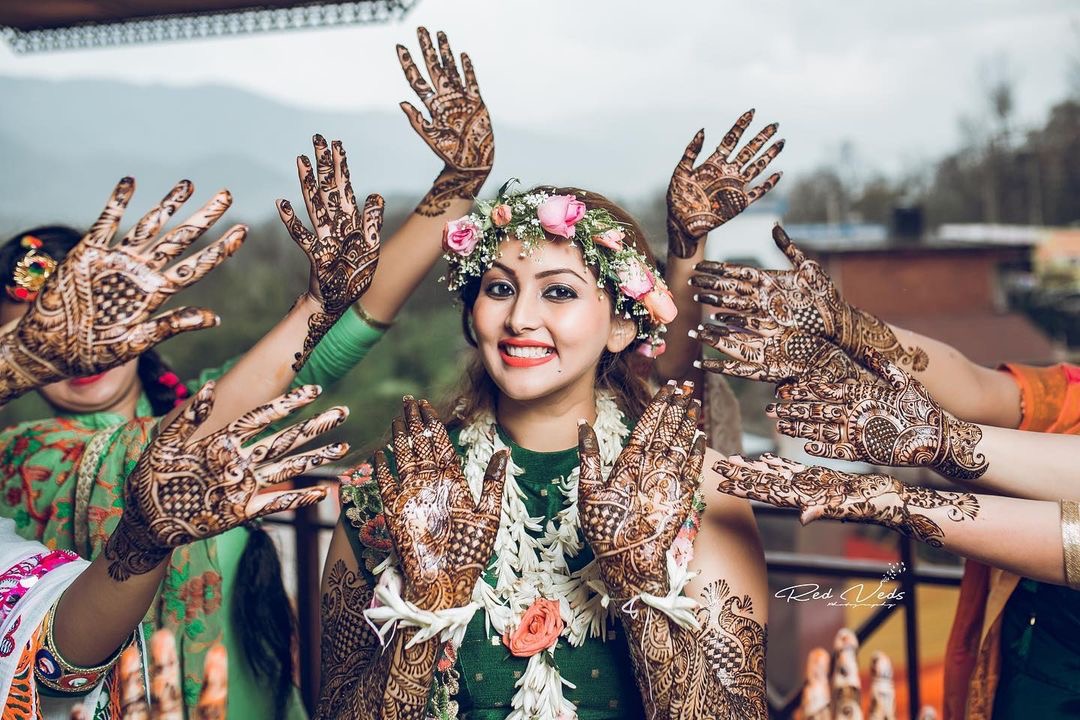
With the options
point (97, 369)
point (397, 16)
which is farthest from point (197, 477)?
point (397, 16)

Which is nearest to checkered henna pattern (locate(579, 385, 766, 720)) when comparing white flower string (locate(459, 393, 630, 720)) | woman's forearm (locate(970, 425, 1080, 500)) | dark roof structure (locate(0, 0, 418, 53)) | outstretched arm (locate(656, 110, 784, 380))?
white flower string (locate(459, 393, 630, 720))

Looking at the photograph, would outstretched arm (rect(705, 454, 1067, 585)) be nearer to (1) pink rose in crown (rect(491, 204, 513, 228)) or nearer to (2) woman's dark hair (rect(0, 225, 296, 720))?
(1) pink rose in crown (rect(491, 204, 513, 228))

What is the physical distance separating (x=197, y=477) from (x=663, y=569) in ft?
2.84

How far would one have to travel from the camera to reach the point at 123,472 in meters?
2.54

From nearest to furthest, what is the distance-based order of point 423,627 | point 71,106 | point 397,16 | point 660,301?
point 423,627 → point 660,301 → point 397,16 → point 71,106

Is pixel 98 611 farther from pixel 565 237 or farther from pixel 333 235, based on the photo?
pixel 565 237

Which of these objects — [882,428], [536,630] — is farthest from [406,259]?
[882,428]

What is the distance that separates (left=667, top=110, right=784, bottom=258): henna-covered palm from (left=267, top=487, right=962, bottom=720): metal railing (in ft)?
2.52

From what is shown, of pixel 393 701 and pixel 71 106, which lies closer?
pixel 393 701

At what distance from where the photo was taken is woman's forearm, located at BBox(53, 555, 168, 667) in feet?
5.82

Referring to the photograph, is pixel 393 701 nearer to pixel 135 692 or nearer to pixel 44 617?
pixel 135 692

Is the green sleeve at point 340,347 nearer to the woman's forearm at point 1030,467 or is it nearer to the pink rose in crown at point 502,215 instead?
the pink rose in crown at point 502,215

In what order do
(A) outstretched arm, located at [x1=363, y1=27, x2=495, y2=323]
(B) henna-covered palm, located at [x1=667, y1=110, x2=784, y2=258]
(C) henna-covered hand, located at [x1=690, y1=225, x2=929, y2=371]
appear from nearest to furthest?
(C) henna-covered hand, located at [x1=690, y1=225, x2=929, y2=371] < (B) henna-covered palm, located at [x1=667, y1=110, x2=784, y2=258] < (A) outstretched arm, located at [x1=363, y1=27, x2=495, y2=323]

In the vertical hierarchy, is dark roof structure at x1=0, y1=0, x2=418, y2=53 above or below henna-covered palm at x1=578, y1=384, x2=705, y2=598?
above
